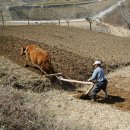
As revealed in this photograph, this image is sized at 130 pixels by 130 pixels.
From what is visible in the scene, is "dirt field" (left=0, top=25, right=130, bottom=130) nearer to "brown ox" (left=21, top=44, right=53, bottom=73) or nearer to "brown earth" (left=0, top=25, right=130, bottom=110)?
"brown earth" (left=0, top=25, right=130, bottom=110)

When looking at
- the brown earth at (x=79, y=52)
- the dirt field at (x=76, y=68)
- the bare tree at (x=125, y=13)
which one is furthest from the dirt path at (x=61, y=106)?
the bare tree at (x=125, y=13)

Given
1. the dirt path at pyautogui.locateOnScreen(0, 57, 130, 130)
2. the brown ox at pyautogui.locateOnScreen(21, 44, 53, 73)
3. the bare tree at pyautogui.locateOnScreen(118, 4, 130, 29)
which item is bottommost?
the bare tree at pyautogui.locateOnScreen(118, 4, 130, 29)

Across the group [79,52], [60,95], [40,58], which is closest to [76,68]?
[40,58]

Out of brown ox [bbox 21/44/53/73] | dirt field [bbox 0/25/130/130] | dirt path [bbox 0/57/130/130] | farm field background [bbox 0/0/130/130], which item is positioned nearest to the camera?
farm field background [bbox 0/0/130/130]

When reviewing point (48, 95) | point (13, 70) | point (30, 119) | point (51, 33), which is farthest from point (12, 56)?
point (51, 33)

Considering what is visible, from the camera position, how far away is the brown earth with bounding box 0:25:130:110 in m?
16.7

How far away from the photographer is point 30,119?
905 centimetres

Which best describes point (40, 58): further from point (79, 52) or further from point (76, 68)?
point (79, 52)

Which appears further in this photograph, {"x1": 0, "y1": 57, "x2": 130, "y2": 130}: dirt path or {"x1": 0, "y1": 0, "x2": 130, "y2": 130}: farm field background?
{"x1": 0, "y1": 57, "x2": 130, "y2": 130}: dirt path

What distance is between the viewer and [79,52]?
72.4 feet

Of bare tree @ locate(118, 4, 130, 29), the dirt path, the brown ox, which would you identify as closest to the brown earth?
the dirt path

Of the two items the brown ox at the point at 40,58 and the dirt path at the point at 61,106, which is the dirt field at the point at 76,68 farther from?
the brown ox at the point at 40,58

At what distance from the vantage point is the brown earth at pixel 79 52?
16.7 meters

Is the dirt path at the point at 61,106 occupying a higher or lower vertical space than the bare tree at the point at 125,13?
higher
